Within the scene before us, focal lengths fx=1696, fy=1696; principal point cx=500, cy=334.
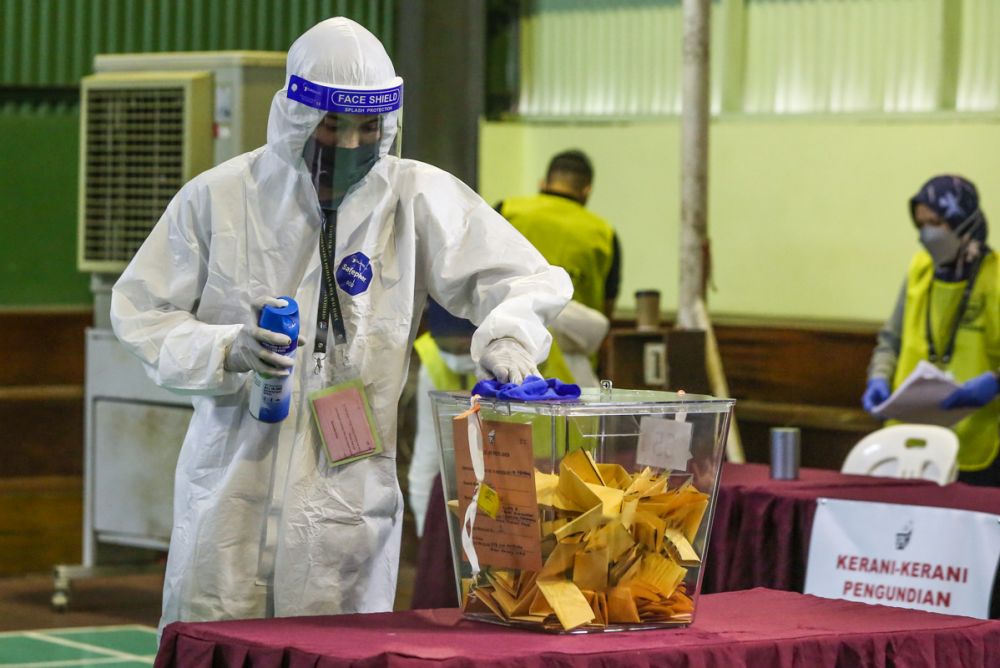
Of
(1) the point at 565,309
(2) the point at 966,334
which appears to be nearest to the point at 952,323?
(2) the point at 966,334

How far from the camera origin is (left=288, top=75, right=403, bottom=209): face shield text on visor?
8.84 ft

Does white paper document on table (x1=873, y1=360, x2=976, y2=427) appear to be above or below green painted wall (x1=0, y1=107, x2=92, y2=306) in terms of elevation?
below

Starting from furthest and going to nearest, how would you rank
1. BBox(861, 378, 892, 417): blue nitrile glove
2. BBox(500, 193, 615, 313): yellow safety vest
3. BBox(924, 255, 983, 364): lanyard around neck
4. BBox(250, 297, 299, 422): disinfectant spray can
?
BBox(500, 193, 615, 313): yellow safety vest
BBox(861, 378, 892, 417): blue nitrile glove
BBox(924, 255, 983, 364): lanyard around neck
BBox(250, 297, 299, 422): disinfectant spray can

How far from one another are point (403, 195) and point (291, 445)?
0.46 metres

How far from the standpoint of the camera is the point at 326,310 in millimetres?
2756

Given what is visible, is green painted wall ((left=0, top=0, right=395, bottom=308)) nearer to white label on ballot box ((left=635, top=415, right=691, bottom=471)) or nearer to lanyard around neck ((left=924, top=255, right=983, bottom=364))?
lanyard around neck ((left=924, top=255, right=983, bottom=364))

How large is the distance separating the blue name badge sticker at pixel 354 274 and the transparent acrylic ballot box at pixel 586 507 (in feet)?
1.39

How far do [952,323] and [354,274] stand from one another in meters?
3.24

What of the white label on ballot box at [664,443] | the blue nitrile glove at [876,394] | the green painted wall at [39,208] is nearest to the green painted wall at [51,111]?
the green painted wall at [39,208]

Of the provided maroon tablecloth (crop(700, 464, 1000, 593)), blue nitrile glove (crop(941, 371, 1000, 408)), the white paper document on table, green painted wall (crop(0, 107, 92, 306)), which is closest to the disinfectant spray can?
maroon tablecloth (crop(700, 464, 1000, 593))

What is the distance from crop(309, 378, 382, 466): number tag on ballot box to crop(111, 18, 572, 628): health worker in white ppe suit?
2 centimetres

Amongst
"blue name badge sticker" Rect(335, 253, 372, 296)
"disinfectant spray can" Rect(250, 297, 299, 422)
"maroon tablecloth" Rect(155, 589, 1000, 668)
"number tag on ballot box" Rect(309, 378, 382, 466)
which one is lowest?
"maroon tablecloth" Rect(155, 589, 1000, 668)

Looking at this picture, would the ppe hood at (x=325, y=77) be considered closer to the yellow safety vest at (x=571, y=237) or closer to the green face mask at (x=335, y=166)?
the green face mask at (x=335, y=166)

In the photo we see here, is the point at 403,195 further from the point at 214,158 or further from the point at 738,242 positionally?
the point at 738,242
